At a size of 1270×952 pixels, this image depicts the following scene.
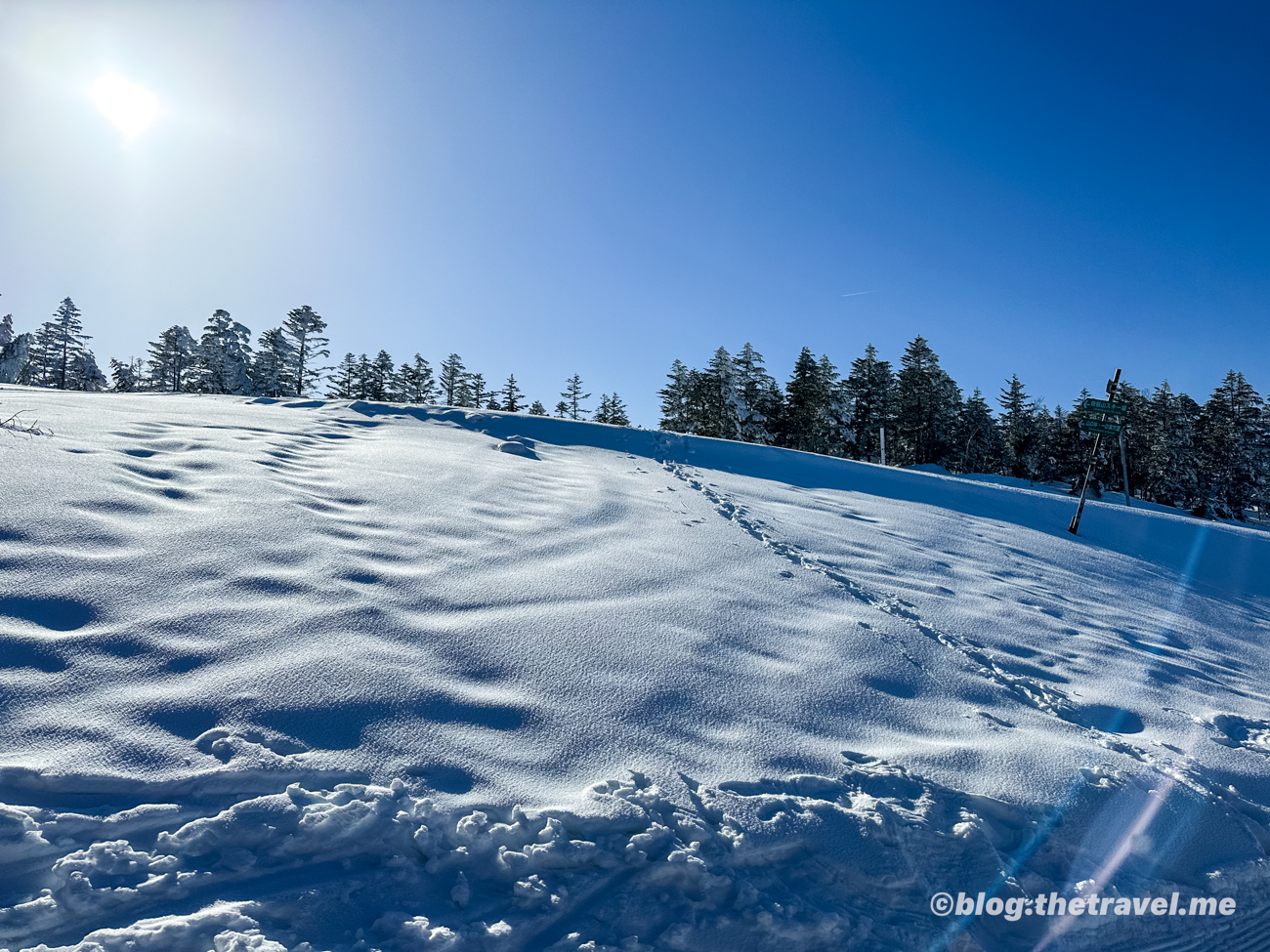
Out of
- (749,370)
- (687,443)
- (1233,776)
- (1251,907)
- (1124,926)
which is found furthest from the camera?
(749,370)

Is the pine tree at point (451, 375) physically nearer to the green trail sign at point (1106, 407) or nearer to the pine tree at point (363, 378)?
the pine tree at point (363, 378)

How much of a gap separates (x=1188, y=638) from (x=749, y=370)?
3106 centimetres

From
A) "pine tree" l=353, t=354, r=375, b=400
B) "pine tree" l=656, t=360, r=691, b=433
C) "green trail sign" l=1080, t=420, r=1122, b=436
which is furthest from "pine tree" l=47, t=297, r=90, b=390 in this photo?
"green trail sign" l=1080, t=420, r=1122, b=436

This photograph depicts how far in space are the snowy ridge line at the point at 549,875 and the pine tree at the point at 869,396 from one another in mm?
35829

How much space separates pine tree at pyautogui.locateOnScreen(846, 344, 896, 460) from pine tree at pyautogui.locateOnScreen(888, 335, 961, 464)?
8.44ft

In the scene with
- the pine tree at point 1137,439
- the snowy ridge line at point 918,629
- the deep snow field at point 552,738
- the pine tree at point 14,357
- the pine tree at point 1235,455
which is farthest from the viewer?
the pine tree at point 1137,439

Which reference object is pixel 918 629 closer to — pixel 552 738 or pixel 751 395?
pixel 552 738

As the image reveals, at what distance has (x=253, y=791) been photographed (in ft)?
7.89

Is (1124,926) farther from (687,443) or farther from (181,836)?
(687,443)

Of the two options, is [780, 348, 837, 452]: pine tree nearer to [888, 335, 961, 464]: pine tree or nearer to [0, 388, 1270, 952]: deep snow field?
[888, 335, 961, 464]: pine tree

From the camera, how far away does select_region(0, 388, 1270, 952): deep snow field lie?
2.16 meters

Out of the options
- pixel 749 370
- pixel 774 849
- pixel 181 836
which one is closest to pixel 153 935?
pixel 181 836

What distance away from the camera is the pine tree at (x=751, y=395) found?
35438 mm

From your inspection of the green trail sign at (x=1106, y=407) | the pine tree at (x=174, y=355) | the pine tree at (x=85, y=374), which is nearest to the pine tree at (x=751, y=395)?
the green trail sign at (x=1106, y=407)
